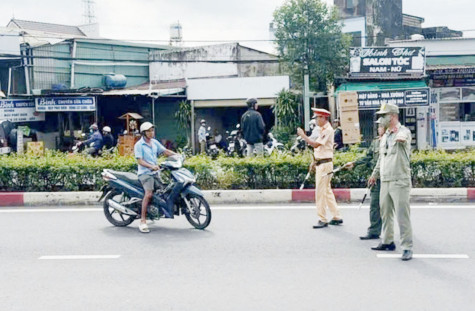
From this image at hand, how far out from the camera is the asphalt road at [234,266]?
5.36 metres

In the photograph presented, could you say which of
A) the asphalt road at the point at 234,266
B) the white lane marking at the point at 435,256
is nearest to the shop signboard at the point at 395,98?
the asphalt road at the point at 234,266

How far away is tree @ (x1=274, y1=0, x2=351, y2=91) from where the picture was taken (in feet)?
75.3

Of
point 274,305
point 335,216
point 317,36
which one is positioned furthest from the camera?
point 317,36

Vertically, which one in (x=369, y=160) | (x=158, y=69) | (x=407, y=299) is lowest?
(x=407, y=299)

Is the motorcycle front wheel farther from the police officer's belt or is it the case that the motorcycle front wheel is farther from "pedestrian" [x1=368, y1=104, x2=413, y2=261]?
"pedestrian" [x1=368, y1=104, x2=413, y2=261]

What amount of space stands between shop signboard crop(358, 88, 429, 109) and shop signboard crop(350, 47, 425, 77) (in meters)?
Answer: 0.80

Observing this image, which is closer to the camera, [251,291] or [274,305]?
[274,305]

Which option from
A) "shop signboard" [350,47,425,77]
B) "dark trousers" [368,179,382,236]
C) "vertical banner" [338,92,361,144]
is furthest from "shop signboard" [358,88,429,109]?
"dark trousers" [368,179,382,236]

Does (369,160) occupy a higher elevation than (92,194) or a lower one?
higher

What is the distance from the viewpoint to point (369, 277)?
6020 millimetres

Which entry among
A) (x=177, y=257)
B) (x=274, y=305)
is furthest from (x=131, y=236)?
(x=274, y=305)

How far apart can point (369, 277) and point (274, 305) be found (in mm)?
1288

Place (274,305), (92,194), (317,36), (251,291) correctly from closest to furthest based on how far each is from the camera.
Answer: (274,305) → (251,291) → (92,194) → (317,36)

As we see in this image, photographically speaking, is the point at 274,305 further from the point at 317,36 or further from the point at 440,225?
the point at 317,36
